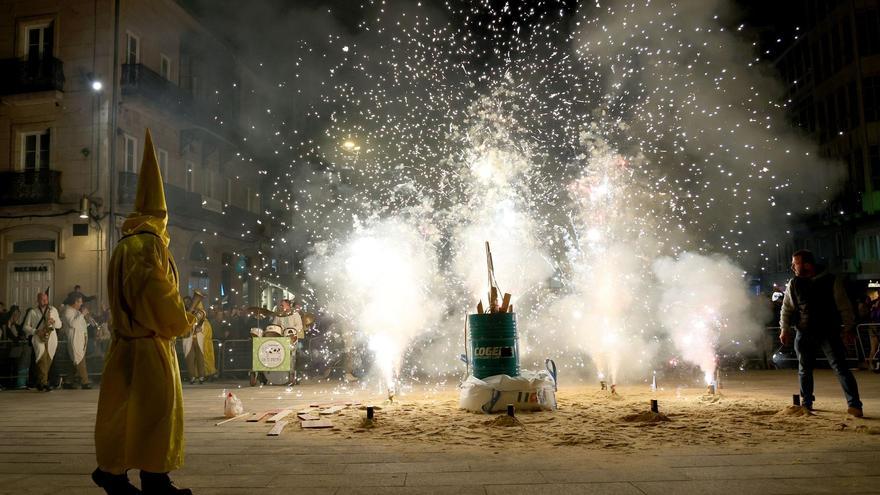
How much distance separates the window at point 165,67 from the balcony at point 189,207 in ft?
13.9

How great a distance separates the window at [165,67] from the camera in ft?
66.4

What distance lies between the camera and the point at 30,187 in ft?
57.0

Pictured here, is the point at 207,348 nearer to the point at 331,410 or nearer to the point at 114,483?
the point at 331,410

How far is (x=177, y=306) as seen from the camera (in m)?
3.70

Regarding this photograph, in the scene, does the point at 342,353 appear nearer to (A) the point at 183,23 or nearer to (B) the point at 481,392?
(B) the point at 481,392

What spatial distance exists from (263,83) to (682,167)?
65.3 ft

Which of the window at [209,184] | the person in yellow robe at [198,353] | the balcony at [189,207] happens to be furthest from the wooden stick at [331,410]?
the window at [209,184]

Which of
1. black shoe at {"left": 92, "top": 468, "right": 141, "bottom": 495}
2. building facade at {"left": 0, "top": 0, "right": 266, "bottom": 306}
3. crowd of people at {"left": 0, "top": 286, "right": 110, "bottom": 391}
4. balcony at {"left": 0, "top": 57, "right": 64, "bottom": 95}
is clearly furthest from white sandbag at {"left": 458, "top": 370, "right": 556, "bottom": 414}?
balcony at {"left": 0, "top": 57, "right": 64, "bottom": 95}

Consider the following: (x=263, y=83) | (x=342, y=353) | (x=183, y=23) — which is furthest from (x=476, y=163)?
(x=263, y=83)

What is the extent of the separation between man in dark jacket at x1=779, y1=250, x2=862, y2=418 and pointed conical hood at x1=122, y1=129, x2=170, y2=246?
6.52 m

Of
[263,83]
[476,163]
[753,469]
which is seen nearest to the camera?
[753,469]

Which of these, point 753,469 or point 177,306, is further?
point 753,469

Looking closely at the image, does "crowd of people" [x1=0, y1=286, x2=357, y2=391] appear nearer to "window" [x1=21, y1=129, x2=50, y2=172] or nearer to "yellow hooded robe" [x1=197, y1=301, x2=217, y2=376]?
"yellow hooded robe" [x1=197, y1=301, x2=217, y2=376]

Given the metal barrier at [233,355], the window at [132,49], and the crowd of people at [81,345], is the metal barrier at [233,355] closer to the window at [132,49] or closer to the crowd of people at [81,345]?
the crowd of people at [81,345]
